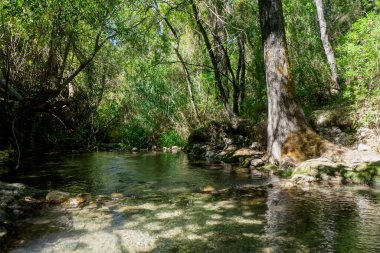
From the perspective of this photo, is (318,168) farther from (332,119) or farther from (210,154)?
(210,154)

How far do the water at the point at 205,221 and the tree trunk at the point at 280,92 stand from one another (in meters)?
1.32

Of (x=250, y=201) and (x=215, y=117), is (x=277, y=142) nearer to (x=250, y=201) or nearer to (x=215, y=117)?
Result: (x=250, y=201)

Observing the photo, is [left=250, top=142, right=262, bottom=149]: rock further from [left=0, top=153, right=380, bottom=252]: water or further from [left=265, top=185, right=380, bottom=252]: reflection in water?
[left=265, top=185, right=380, bottom=252]: reflection in water

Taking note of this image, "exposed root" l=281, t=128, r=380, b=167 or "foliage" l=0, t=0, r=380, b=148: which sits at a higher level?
"foliage" l=0, t=0, r=380, b=148

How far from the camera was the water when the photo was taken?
3.59m

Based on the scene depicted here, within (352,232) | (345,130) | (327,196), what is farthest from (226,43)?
(352,232)

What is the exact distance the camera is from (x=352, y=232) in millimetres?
3805

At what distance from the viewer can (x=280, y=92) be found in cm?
797

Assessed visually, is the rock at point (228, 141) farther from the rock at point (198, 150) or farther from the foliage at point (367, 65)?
the foliage at point (367, 65)

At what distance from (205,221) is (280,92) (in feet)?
14.5

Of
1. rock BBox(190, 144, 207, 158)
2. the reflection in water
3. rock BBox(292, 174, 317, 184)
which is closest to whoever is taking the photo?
the reflection in water

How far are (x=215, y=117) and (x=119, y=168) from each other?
17.6ft

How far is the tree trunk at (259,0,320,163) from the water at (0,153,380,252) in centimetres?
132

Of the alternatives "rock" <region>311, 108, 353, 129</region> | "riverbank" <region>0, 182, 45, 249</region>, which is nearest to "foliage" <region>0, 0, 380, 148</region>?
"rock" <region>311, 108, 353, 129</region>
